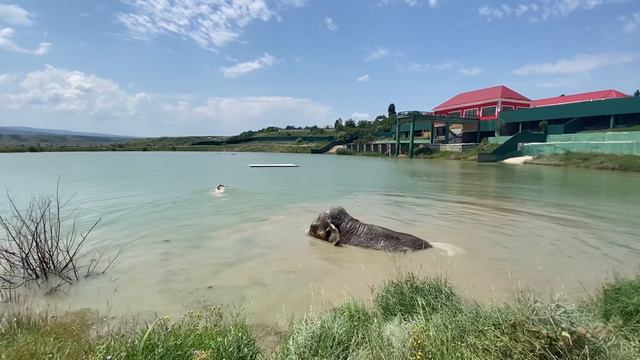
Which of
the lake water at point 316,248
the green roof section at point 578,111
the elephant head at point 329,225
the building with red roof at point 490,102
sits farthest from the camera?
the building with red roof at point 490,102

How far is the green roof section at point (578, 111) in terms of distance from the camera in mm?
52594

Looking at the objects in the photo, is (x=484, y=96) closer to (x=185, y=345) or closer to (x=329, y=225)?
(x=329, y=225)

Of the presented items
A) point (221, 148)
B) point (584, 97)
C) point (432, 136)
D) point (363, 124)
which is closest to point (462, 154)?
point (432, 136)

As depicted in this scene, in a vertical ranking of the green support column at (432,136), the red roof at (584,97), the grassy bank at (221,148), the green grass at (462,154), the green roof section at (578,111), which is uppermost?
the red roof at (584,97)

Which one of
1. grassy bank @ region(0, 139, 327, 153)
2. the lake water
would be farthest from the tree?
the lake water

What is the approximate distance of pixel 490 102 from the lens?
257 feet

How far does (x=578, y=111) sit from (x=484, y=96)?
2476 cm

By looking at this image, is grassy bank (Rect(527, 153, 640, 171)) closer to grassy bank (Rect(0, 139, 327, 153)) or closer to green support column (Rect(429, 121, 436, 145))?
green support column (Rect(429, 121, 436, 145))

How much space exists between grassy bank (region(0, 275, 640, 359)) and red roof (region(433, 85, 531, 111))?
269ft

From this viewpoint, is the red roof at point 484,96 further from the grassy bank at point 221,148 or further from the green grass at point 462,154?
the grassy bank at point 221,148

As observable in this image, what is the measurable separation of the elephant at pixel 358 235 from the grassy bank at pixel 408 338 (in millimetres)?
5402

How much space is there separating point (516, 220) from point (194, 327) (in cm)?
1418

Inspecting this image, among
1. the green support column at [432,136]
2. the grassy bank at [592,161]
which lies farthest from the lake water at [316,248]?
the green support column at [432,136]

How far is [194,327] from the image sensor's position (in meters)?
4.58
